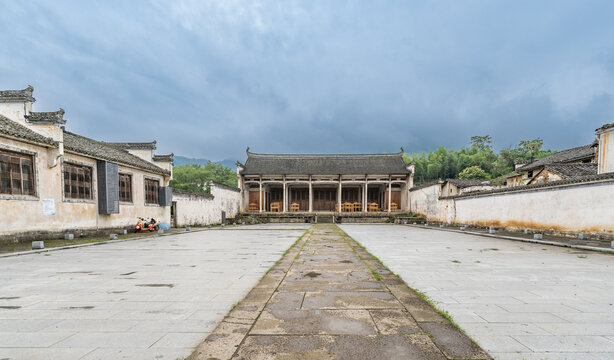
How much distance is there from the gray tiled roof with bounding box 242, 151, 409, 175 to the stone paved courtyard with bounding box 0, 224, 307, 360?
22.3 metres

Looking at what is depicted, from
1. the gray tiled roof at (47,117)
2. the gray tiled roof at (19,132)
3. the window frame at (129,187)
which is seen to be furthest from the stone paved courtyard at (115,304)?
the window frame at (129,187)

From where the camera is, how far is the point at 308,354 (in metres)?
2.19

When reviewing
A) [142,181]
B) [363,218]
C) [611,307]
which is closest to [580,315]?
[611,307]

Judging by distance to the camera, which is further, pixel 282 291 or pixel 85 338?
pixel 282 291

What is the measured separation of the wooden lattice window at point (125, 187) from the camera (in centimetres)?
1416

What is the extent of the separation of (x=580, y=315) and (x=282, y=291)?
3529 mm

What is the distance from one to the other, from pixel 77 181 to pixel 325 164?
22875mm

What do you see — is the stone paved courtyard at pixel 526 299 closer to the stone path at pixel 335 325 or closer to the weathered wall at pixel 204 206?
the stone path at pixel 335 325

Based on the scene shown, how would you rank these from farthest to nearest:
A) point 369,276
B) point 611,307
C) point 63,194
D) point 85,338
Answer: point 63,194 < point 369,276 < point 611,307 < point 85,338

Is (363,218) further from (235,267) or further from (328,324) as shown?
(328,324)

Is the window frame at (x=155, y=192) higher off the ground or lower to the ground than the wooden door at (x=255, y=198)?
higher

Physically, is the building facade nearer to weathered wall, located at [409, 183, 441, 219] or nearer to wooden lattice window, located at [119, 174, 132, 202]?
wooden lattice window, located at [119, 174, 132, 202]

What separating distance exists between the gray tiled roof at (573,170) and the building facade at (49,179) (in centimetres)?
2508

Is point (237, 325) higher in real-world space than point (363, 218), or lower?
higher
